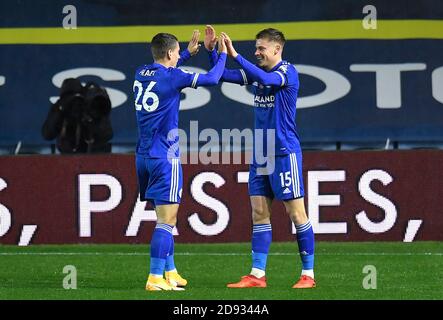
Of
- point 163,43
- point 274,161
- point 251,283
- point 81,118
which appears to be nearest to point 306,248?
point 251,283

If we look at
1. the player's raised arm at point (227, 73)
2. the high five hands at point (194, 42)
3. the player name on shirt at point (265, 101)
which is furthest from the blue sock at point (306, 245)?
the high five hands at point (194, 42)

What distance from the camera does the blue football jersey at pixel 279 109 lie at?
9383mm

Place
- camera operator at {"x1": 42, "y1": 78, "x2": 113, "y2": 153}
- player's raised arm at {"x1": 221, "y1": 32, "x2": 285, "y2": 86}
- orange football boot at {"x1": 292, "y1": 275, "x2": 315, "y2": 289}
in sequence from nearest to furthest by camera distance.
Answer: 1. player's raised arm at {"x1": 221, "y1": 32, "x2": 285, "y2": 86}
2. orange football boot at {"x1": 292, "y1": 275, "x2": 315, "y2": 289}
3. camera operator at {"x1": 42, "y1": 78, "x2": 113, "y2": 153}

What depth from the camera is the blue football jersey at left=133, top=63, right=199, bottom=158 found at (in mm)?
9000

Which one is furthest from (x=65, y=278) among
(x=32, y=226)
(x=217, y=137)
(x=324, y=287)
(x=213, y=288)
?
(x=217, y=137)

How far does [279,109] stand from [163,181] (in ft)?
3.49

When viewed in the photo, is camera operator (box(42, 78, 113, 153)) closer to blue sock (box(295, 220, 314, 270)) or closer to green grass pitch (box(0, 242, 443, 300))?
green grass pitch (box(0, 242, 443, 300))

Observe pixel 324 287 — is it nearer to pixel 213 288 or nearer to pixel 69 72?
pixel 213 288

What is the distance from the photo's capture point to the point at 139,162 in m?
9.16

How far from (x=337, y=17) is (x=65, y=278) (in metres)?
6.04

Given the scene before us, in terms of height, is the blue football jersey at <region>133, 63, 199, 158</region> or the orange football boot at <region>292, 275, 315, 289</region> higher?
the blue football jersey at <region>133, 63, 199, 158</region>

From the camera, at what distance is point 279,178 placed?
30.8 feet

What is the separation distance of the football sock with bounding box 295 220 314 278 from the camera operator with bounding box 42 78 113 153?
517cm

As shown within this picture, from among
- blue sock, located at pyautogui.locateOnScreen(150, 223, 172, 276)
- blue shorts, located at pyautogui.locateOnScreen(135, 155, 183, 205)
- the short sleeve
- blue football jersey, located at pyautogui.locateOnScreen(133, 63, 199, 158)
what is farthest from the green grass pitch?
the short sleeve
